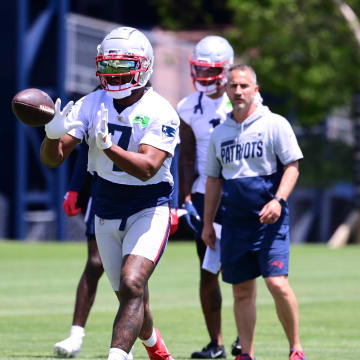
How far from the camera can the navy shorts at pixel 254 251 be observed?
8258 millimetres

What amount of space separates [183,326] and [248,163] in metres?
3.65

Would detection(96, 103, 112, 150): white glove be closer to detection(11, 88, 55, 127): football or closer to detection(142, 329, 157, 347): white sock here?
detection(11, 88, 55, 127): football

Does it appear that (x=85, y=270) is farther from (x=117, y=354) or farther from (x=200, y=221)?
(x=117, y=354)

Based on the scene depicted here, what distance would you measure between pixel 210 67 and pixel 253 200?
2104 mm

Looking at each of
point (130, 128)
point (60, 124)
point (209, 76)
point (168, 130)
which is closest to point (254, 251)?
point (168, 130)

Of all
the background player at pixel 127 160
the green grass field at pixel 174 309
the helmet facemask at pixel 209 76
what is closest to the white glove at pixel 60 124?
the background player at pixel 127 160

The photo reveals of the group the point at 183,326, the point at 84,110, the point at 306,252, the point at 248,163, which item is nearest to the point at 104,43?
the point at 84,110

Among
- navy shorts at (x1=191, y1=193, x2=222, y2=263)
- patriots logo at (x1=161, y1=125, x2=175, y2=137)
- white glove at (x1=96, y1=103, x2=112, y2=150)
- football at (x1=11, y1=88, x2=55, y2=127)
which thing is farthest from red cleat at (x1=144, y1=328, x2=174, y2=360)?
navy shorts at (x1=191, y1=193, x2=222, y2=263)

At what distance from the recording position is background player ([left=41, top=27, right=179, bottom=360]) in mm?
7078

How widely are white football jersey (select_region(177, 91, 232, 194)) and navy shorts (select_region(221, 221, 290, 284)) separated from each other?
62.3 inches

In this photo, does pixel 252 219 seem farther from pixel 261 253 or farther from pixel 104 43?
pixel 104 43

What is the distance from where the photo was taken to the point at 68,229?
32.0m

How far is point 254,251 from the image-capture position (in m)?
8.34

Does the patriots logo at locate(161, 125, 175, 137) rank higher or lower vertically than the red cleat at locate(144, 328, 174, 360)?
higher
